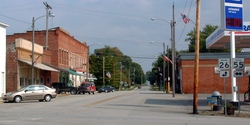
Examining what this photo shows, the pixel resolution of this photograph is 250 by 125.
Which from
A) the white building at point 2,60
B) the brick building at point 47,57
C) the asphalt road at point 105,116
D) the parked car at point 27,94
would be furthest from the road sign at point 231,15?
the brick building at point 47,57

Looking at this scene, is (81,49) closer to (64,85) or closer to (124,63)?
(64,85)

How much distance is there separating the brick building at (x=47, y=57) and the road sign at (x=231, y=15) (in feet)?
87.0

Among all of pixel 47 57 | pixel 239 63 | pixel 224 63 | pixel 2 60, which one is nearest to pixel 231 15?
pixel 239 63

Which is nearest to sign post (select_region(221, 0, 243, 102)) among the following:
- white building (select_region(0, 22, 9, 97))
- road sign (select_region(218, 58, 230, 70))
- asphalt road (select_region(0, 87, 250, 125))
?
road sign (select_region(218, 58, 230, 70))

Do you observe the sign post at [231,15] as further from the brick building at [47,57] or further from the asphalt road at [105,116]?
the brick building at [47,57]

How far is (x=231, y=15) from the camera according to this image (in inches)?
624

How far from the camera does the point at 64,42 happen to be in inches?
2096

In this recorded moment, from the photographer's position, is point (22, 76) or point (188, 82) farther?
point (188, 82)

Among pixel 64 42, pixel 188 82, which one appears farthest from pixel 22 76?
pixel 188 82

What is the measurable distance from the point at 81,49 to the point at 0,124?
188ft

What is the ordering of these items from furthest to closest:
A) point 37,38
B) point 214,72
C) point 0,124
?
point 37,38, point 214,72, point 0,124

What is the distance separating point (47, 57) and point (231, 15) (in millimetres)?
37034

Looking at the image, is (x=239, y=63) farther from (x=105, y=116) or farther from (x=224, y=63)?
(x=105, y=116)

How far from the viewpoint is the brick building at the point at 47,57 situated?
35.2 metres
